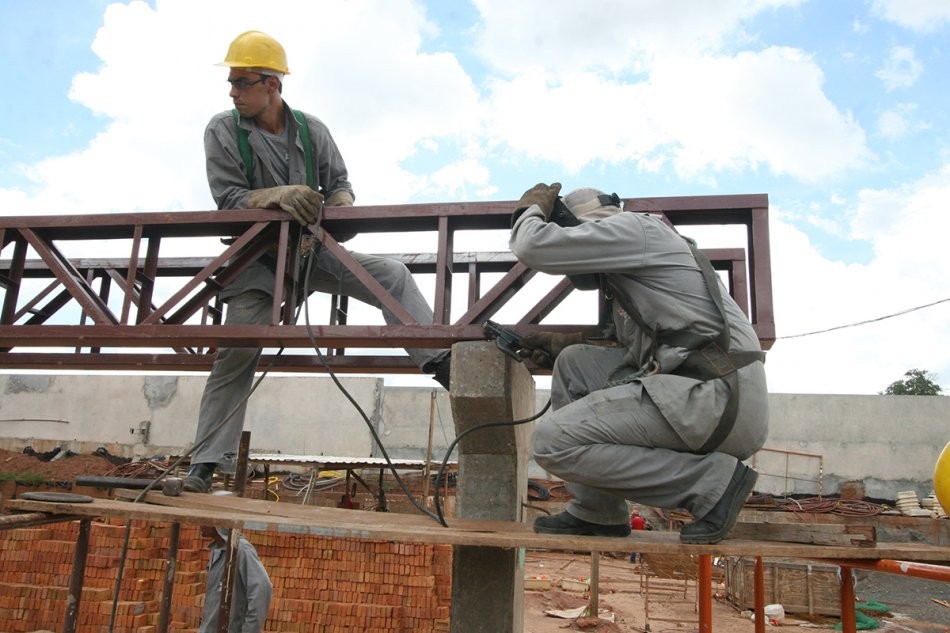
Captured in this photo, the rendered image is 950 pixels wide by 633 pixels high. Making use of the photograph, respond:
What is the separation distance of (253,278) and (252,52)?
5.23 ft

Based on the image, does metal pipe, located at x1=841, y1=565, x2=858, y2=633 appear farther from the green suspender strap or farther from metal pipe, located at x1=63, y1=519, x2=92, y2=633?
the green suspender strap

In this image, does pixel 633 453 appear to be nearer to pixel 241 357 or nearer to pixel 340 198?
pixel 340 198

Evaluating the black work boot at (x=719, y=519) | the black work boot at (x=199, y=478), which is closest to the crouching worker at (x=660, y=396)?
the black work boot at (x=719, y=519)

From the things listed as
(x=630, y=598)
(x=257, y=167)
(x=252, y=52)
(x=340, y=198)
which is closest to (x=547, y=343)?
(x=340, y=198)

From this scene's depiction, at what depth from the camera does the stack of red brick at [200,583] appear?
366 inches

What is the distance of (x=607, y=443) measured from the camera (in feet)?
11.6

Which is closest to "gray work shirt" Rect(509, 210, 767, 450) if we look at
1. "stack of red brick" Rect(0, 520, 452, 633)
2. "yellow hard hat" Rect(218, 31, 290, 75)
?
"yellow hard hat" Rect(218, 31, 290, 75)

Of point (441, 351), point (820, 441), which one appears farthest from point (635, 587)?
point (441, 351)

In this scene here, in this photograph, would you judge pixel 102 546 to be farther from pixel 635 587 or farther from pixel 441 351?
pixel 635 587

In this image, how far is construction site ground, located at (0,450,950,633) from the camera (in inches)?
523

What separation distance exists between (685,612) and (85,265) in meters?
13.0

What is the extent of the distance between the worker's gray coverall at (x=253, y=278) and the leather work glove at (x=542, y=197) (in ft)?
4.44

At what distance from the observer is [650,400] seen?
11.6 feet

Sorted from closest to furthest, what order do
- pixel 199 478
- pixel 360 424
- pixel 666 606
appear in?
pixel 199 478 → pixel 666 606 → pixel 360 424
